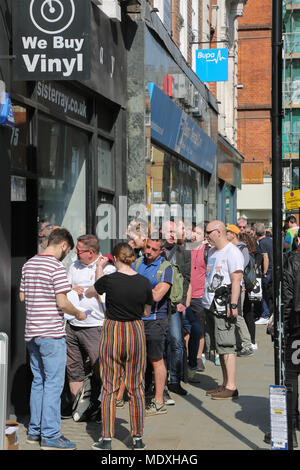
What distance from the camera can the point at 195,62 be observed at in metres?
20.3

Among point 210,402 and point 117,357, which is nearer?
point 117,357

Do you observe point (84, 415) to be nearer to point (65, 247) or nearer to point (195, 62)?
point (65, 247)

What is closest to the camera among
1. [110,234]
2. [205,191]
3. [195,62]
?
[110,234]

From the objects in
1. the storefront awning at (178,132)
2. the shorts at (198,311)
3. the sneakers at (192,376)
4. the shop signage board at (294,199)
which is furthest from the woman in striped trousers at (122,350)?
the shop signage board at (294,199)

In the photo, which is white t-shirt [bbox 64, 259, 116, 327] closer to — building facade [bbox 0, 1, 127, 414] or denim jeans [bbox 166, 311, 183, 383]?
building facade [bbox 0, 1, 127, 414]

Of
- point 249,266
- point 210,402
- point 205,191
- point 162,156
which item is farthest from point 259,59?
point 210,402

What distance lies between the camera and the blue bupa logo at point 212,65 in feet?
64.2

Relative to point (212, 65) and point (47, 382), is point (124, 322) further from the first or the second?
point (212, 65)

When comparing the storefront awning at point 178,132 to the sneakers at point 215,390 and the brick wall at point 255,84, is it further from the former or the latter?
the brick wall at point 255,84

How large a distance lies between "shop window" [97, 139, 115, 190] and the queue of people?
5.46 ft

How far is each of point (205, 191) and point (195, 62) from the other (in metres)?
4.20

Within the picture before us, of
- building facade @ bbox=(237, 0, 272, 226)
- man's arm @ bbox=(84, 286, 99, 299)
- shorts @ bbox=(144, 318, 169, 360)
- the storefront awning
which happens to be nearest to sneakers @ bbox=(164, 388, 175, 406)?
shorts @ bbox=(144, 318, 169, 360)

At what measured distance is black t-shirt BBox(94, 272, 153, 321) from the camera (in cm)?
677

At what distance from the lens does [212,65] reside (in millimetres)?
19719
